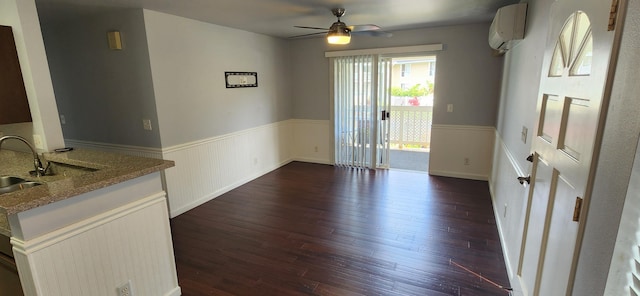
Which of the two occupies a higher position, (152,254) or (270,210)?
(152,254)

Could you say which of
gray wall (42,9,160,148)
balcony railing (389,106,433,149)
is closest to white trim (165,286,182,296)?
gray wall (42,9,160,148)

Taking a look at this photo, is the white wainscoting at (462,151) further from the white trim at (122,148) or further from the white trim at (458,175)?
the white trim at (122,148)

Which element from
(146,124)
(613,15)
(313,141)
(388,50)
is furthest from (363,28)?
(313,141)

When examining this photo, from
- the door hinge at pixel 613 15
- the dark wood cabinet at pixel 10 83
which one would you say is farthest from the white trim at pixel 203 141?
the door hinge at pixel 613 15

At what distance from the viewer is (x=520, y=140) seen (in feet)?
7.63

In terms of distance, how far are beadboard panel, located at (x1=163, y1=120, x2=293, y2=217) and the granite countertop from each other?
3.89ft

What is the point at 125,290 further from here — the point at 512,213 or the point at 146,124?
the point at 512,213

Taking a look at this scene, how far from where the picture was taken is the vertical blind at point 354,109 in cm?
496

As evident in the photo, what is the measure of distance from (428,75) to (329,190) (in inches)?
207

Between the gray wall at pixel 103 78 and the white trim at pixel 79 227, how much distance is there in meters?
1.68

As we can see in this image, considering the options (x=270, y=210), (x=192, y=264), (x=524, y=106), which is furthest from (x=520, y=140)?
(x=192, y=264)

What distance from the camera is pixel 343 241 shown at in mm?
2824

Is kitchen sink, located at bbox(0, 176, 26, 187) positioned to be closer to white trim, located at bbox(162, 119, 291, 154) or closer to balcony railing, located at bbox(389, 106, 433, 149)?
white trim, located at bbox(162, 119, 291, 154)

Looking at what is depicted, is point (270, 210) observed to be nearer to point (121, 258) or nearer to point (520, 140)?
point (121, 258)
